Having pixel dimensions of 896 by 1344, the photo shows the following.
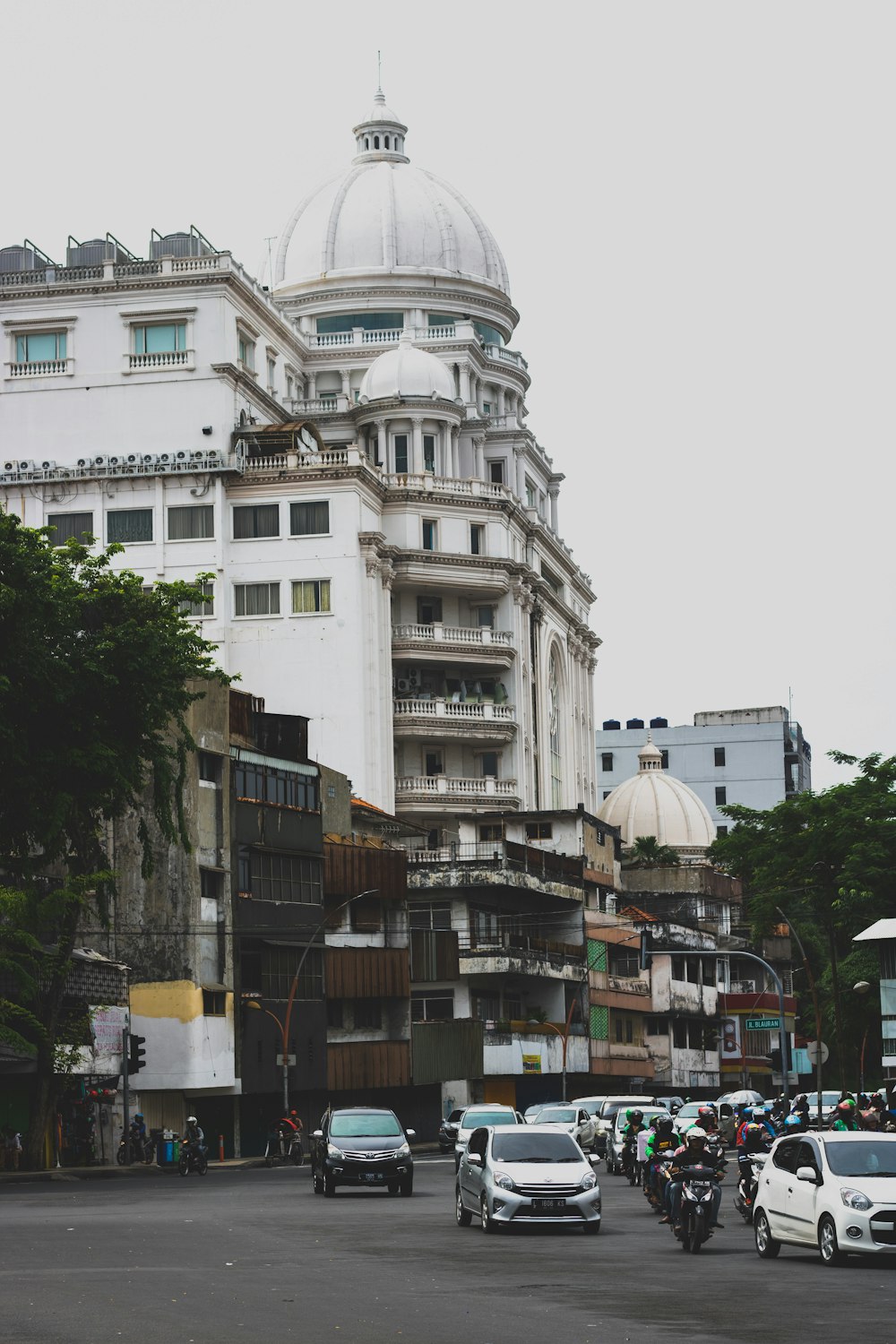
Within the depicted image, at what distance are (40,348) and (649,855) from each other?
1895 inches

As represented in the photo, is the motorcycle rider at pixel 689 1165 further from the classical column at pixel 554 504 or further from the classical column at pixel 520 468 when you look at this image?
the classical column at pixel 554 504

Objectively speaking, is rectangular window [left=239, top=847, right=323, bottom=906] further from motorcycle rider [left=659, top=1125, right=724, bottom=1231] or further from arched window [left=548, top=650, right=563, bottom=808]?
arched window [left=548, top=650, right=563, bottom=808]

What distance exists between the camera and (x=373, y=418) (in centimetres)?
10469

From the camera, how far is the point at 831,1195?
74.3 ft

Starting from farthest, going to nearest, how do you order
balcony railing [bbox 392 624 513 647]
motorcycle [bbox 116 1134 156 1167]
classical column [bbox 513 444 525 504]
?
classical column [bbox 513 444 525 504]
balcony railing [bbox 392 624 513 647]
motorcycle [bbox 116 1134 156 1167]

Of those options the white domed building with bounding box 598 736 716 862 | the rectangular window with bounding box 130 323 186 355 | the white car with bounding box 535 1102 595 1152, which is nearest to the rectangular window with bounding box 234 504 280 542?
the rectangular window with bounding box 130 323 186 355

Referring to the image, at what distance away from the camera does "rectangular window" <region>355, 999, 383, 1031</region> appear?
2810 inches

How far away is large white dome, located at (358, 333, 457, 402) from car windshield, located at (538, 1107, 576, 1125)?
58.5 m

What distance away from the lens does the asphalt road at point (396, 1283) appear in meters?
16.7

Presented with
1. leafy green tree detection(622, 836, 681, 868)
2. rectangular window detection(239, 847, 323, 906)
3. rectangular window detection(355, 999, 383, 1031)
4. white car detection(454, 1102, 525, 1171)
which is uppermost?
leafy green tree detection(622, 836, 681, 868)

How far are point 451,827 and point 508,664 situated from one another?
30.6ft

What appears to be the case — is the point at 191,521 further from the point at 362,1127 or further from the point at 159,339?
the point at 362,1127

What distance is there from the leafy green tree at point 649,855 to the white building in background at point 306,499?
12.0 metres

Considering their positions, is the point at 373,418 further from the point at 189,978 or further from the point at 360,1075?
the point at 189,978
